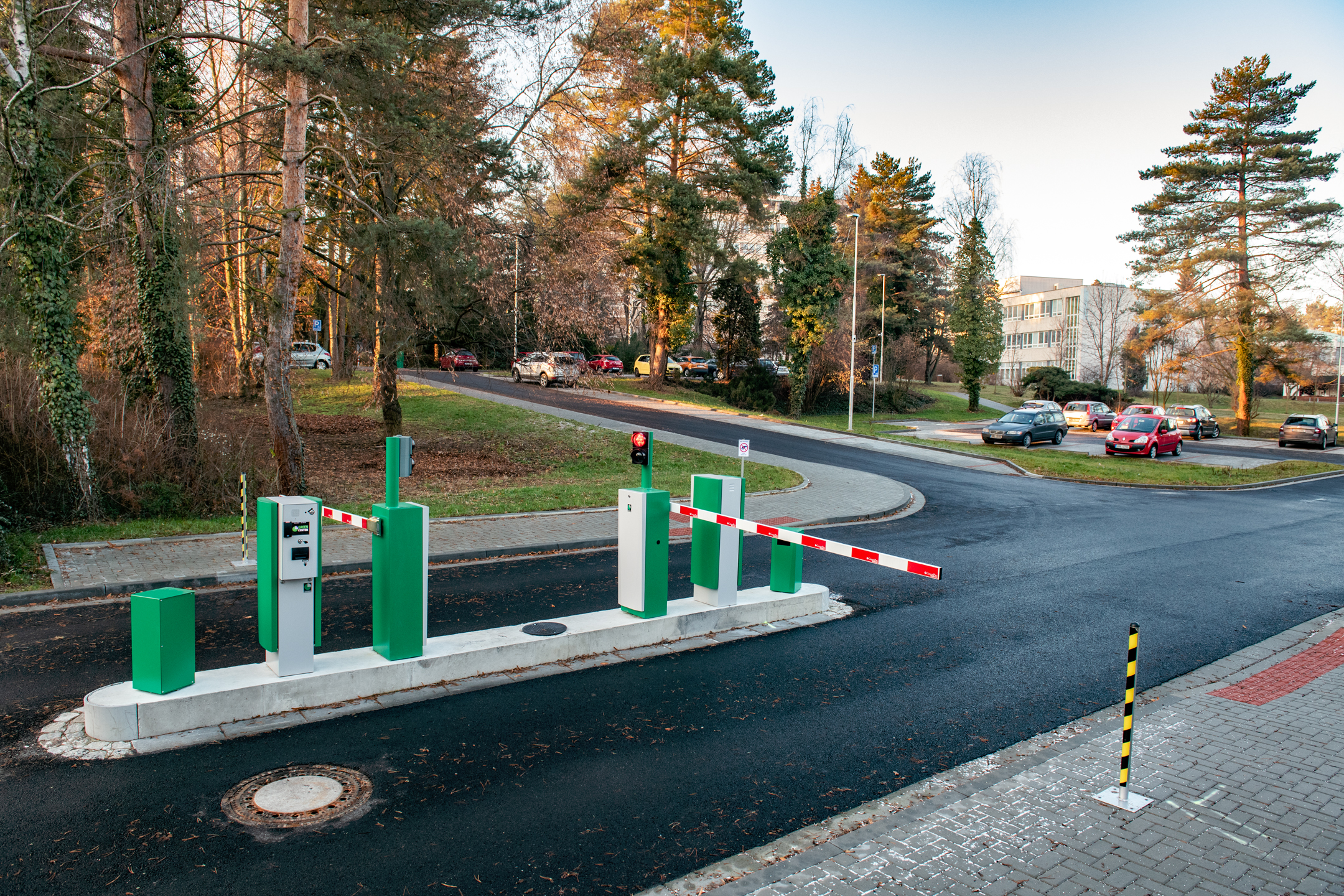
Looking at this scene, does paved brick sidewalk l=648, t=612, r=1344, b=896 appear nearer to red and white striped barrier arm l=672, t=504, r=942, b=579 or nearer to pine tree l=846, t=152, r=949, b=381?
red and white striped barrier arm l=672, t=504, r=942, b=579

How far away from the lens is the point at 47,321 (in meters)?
11.1

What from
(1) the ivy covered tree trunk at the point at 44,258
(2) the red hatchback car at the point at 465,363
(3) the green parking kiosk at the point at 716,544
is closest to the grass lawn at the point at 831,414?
(2) the red hatchback car at the point at 465,363

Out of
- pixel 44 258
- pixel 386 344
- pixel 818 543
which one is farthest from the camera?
pixel 386 344

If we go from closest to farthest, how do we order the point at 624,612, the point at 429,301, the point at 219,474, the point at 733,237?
the point at 624,612 < the point at 219,474 < the point at 429,301 < the point at 733,237

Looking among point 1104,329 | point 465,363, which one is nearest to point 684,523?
point 465,363

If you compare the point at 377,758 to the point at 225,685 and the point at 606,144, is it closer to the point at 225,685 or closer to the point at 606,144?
the point at 225,685

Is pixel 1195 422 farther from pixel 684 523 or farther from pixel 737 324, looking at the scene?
pixel 684 523

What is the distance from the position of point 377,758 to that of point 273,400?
1120 centimetres

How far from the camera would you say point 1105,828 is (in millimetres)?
4398

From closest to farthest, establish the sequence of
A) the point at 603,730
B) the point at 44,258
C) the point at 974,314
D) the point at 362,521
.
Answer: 1. the point at 603,730
2. the point at 362,521
3. the point at 44,258
4. the point at 974,314

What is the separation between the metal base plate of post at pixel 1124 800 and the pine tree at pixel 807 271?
123 feet

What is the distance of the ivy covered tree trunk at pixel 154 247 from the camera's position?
1330 centimetres

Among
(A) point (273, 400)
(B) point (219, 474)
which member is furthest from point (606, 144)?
(B) point (219, 474)

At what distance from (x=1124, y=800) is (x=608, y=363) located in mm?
52437
